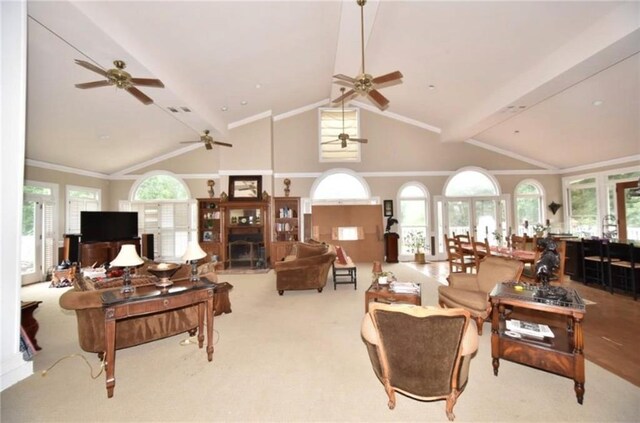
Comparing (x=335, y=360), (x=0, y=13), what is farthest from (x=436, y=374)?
(x=0, y=13)

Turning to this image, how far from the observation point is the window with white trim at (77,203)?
689 centimetres

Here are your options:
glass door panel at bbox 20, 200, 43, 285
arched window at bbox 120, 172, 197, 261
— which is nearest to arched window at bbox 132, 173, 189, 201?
arched window at bbox 120, 172, 197, 261

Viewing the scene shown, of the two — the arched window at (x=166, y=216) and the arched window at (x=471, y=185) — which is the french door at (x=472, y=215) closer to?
the arched window at (x=471, y=185)

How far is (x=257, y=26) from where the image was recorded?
162 inches

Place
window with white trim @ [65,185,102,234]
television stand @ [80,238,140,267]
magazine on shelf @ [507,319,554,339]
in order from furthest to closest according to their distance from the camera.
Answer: window with white trim @ [65,185,102,234] < television stand @ [80,238,140,267] < magazine on shelf @ [507,319,554,339]

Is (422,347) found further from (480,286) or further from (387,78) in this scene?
(387,78)

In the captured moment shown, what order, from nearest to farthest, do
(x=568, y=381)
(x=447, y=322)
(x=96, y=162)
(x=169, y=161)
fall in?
1. (x=447, y=322)
2. (x=568, y=381)
3. (x=96, y=162)
4. (x=169, y=161)

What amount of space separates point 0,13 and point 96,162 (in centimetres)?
574

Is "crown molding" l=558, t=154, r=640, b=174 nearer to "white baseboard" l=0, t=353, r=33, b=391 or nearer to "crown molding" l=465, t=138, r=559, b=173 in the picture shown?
"crown molding" l=465, t=138, r=559, b=173

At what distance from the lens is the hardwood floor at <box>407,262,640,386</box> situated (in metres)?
2.48

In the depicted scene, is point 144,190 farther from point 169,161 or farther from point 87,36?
point 87,36

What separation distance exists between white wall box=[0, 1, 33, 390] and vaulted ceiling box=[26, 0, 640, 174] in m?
0.60

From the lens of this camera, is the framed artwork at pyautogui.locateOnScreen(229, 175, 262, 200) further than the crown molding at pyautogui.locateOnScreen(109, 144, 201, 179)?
No

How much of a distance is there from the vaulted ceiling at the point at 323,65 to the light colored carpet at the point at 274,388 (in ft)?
12.3
